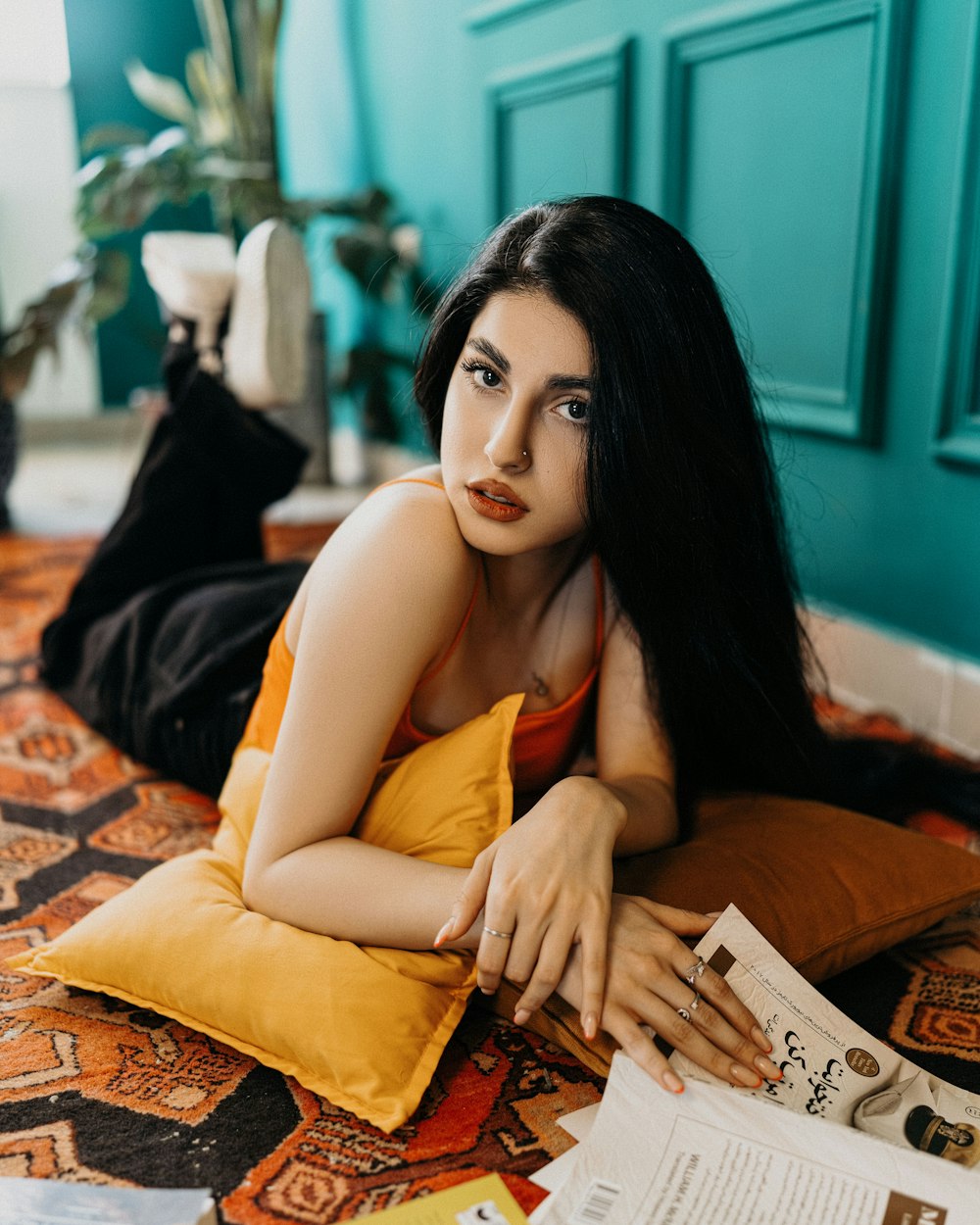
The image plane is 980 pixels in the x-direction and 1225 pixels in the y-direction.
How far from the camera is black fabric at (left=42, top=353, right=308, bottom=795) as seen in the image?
5.66 feet

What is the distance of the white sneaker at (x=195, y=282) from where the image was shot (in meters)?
2.30

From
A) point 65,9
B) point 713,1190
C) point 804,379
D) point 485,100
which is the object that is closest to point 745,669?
point 713,1190

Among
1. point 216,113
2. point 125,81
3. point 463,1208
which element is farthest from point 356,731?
point 125,81

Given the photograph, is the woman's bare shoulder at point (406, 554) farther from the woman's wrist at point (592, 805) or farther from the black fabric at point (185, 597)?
the black fabric at point (185, 597)

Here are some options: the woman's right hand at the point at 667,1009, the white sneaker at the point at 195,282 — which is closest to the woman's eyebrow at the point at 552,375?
the woman's right hand at the point at 667,1009

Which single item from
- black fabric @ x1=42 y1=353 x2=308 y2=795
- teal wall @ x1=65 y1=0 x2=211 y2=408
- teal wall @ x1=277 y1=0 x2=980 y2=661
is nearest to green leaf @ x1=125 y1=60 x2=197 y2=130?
teal wall @ x1=65 y1=0 x2=211 y2=408

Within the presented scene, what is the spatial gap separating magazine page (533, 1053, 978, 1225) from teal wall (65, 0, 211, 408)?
4275 mm

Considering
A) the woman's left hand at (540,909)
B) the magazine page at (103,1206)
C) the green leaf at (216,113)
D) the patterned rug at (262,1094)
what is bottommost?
the patterned rug at (262,1094)

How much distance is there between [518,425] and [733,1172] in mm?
635

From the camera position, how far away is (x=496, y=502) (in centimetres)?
109

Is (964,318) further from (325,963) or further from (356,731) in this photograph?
(325,963)

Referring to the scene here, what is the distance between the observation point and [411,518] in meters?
1.12

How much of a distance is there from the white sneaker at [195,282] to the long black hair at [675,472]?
1170 mm

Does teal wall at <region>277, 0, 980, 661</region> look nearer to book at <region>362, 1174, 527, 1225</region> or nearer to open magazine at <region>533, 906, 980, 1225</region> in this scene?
open magazine at <region>533, 906, 980, 1225</region>
